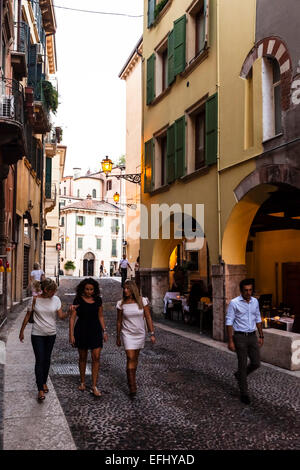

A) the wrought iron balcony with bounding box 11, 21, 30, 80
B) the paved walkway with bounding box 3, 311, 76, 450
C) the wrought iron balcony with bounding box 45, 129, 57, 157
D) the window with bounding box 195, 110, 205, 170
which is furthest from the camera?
the wrought iron balcony with bounding box 45, 129, 57, 157

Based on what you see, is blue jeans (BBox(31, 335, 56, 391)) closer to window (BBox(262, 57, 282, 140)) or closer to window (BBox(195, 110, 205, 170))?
window (BBox(262, 57, 282, 140))

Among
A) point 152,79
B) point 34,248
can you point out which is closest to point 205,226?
point 152,79

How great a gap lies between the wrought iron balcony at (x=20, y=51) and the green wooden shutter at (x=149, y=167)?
Result: 4.99m

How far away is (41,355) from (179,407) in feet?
6.33

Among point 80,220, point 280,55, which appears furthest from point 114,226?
point 280,55

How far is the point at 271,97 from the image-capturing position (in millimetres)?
10344

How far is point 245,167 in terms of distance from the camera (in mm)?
11133

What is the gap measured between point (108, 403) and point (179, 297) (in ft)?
32.6

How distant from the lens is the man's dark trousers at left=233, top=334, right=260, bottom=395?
6469mm

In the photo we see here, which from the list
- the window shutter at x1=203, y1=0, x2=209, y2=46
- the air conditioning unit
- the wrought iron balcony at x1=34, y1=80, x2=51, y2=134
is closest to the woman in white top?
the air conditioning unit

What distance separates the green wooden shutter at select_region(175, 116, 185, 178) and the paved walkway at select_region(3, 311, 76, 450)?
8.52 meters

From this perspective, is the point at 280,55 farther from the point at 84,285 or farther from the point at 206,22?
the point at 84,285

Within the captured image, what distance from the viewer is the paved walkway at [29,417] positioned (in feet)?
15.5

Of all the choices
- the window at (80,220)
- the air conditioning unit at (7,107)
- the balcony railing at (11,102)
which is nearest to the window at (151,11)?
the balcony railing at (11,102)
